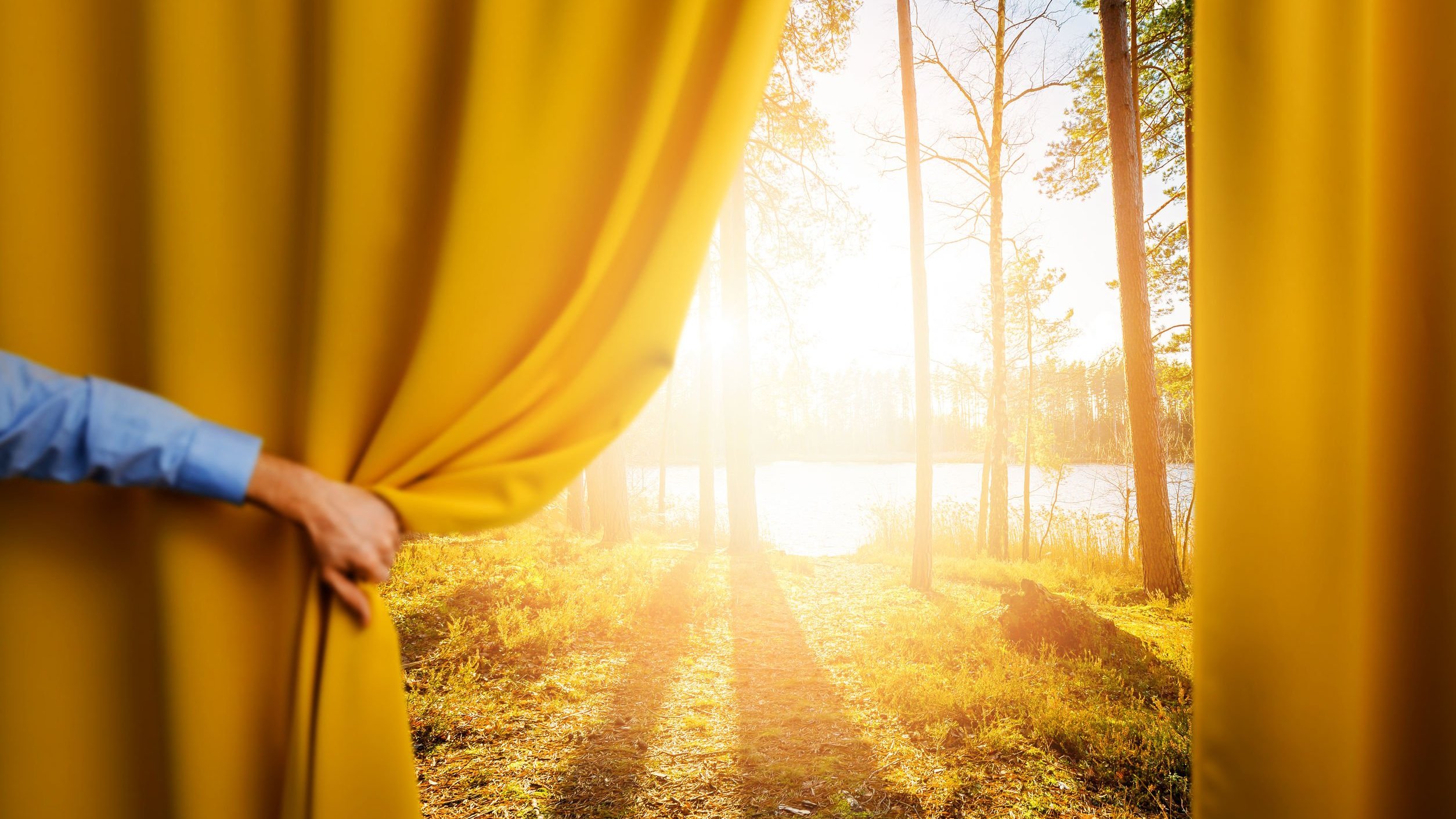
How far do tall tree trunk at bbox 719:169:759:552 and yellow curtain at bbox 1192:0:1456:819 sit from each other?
3.83 m

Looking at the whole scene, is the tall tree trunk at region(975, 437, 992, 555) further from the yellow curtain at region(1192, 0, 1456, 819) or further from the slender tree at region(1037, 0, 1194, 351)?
the yellow curtain at region(1192, 0, 1456, 819)

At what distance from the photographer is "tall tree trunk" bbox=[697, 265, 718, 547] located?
4.91m

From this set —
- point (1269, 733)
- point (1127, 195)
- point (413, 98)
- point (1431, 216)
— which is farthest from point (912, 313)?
point (413, 98)

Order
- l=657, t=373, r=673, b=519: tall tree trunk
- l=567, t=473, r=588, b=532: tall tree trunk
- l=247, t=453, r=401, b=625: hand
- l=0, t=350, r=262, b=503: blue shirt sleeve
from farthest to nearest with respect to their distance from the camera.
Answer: l=657, t=373, r=673, b=519: tall tree trunk, l=567, t=473, r=588, b=532: tall tree trunk, l=247, t=453, r=401, b=625: hand, l=0, t=350, r=262, b=503: blue shirt sleeve

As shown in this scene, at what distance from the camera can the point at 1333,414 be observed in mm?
811

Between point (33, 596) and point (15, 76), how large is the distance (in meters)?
0.70

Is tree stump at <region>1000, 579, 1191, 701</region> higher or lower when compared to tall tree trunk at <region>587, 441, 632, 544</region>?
lower

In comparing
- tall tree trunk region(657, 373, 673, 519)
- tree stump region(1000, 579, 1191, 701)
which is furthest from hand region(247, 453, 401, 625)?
tall tree trunk region(657, 373, 673, 519)

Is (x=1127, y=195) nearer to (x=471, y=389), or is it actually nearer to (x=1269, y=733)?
(x=1269, y=733)

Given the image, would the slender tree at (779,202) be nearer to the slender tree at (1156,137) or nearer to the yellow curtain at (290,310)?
the slender tree at (1156,137)

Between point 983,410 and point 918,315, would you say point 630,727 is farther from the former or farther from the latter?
point 983,410

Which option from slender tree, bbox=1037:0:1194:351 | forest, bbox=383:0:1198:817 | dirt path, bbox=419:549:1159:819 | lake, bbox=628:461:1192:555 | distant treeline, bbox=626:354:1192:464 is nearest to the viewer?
dirt path, bbox=419:549:1159:819

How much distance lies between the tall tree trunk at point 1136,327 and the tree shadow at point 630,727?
9.31 feet

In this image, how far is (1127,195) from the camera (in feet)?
10.3
